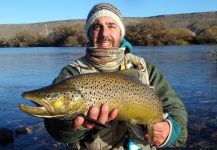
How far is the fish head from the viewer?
285 cm

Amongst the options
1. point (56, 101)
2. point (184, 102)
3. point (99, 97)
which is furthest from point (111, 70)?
point (184, 102)

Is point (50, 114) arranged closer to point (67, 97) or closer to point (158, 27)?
point (67, 97)

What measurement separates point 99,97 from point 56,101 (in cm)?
31

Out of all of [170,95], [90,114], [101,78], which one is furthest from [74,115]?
[170,95]

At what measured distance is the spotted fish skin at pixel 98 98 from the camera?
2.87m

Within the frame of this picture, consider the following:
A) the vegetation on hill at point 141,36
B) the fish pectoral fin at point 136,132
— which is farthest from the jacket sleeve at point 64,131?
the vegetation on hill at point 141,36

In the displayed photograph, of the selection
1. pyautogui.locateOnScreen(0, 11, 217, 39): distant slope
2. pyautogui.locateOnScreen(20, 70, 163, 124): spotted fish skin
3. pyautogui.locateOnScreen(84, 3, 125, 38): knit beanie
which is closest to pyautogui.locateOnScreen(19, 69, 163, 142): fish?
pyautogui.locateOnScreen(20, 70, 163, 124): spotted fish skin

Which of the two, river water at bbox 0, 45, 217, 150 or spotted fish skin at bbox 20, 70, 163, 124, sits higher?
spotted fish skin at bbox 20, 70, 163, 124

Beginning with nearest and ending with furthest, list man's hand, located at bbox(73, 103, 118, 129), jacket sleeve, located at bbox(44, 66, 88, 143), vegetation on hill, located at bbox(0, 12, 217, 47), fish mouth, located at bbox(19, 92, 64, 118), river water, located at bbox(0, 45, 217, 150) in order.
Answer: fish mouth, located at bbox(19, 92, 64, 118) → man's hand, located at bbox(73, 103, 118, 129) → jacket sleeve, located at bbox(44, 66, 88, 143) → river water, located at bbox(0, 45, 217, 150) → vegetation on hill, located at bbox(0, 12, 217, 47)

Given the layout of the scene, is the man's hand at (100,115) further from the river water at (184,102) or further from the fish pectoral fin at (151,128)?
the river water at (184,102)

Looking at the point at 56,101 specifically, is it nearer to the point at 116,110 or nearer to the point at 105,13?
the point at 116,110

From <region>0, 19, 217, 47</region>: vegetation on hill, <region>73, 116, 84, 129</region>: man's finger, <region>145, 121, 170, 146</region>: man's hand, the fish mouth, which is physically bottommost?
<region>0, 19, 217, 47</region>: vegetation on hill

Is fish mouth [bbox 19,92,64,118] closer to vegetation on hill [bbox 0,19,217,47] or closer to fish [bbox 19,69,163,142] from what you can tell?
fish [bbox 19,69,163,142]

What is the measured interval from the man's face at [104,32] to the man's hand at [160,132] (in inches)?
31.9
